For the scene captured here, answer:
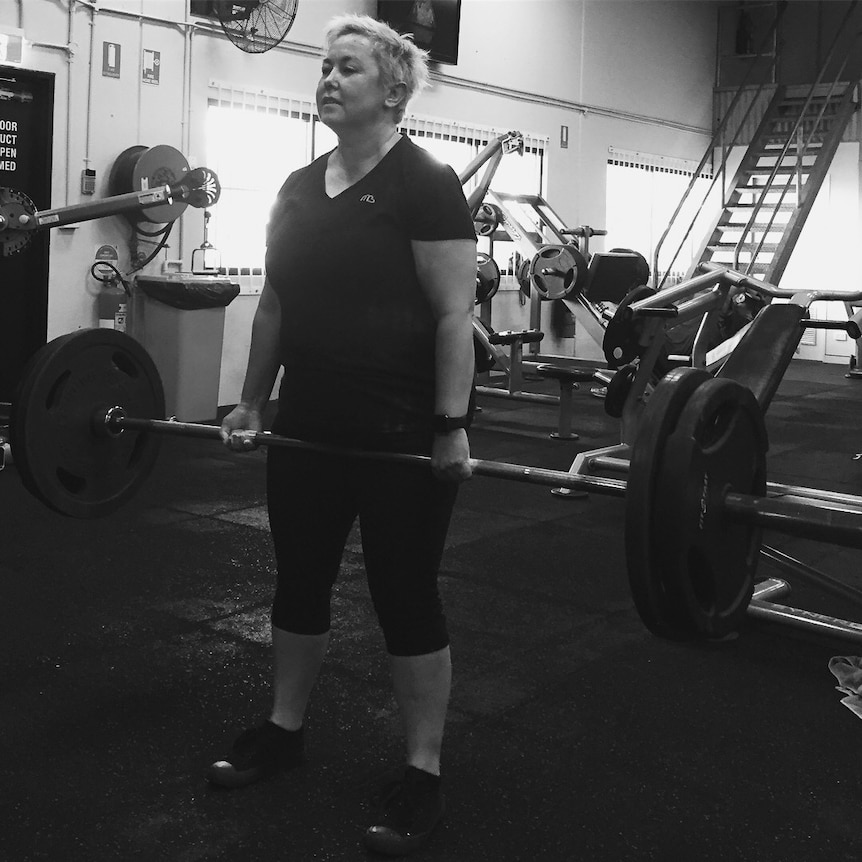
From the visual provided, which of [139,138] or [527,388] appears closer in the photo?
[139,138]

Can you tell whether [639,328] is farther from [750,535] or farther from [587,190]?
[587,190]

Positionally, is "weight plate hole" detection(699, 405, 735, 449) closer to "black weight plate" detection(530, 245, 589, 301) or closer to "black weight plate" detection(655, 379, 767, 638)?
"black weight plate" detection(655, 379, 767, 638)

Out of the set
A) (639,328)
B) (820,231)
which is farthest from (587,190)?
(639,328)

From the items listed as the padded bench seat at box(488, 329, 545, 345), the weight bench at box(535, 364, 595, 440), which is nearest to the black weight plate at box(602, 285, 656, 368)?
the weight bench at box(535, 364, 595, 440)

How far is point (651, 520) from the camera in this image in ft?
4.59

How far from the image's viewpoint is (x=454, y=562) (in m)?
→ 3.22

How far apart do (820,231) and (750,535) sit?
27.7ft

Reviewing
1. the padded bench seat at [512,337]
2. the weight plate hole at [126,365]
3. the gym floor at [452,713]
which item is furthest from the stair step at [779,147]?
the weight plate hole at [126,365]

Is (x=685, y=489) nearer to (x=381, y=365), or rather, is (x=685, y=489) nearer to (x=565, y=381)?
(x=381, y=365)

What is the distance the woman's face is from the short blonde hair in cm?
1

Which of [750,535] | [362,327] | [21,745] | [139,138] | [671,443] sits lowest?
[21,745]

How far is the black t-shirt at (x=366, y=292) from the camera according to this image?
1.58 metres

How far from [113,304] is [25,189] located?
65cm

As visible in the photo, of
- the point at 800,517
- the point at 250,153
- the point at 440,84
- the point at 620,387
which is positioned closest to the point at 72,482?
the point at 800,517
